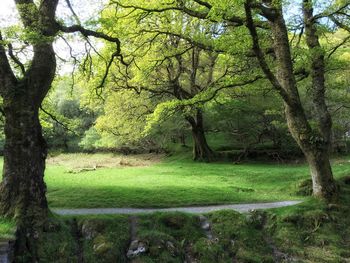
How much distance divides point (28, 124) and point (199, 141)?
22891 mm

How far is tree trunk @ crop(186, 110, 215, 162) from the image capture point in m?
32.1

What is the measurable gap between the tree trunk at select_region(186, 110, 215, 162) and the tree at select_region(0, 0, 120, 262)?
69.8 feet

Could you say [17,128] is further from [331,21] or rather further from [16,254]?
[331,21]

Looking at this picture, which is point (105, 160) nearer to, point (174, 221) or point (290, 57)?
point (290, 57)

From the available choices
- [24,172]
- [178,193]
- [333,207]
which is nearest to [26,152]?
[24,172]

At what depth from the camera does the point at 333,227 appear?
11.8 metres

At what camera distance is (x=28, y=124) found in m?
10.6

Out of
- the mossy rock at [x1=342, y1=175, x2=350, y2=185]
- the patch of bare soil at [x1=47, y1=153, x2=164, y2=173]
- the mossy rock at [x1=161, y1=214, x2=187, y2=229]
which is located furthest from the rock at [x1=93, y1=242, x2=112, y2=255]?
the patch of bare soil at [x1=47, y1=153, x2=164, y2=173]

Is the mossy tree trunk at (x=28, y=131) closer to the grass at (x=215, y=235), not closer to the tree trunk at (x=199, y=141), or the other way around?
the grass at (x=215, y=235)

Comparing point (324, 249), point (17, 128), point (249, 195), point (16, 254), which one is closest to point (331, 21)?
point (249, 195)

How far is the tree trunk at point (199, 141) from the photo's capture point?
105ft

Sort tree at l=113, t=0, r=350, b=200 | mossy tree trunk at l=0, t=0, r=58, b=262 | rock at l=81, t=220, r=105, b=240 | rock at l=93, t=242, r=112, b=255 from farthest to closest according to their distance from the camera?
tree at l=113, t=0, r=350, b=200 < rock at l=81, t=220, r=105, b=240 < mossy tree trunk at l=0, t=0, r=58, b=262 < rock at l=93, t=242, r=112, b=255

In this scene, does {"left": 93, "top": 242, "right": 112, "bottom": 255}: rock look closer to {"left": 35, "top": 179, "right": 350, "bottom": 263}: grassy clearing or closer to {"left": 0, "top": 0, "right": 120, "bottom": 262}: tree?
{"left": 35, "top": 179, "right": 350, "bottom": 263}: grassy clearing

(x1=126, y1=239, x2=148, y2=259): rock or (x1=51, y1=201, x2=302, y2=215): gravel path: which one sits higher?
(x1=51, y1=201, x2=302, y2=215): gravel path
